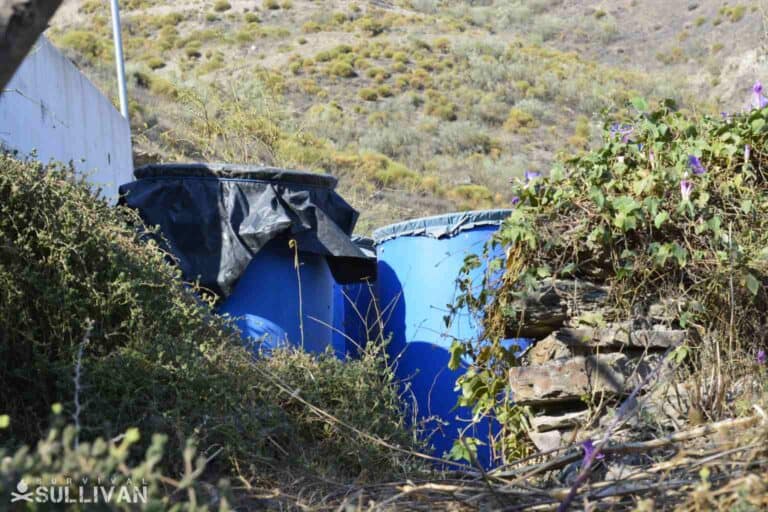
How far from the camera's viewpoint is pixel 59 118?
5785 millimetres

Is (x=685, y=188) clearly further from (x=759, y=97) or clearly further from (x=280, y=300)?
(x=280, y=300)

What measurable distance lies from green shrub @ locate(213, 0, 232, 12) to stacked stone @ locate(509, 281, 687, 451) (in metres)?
30.0

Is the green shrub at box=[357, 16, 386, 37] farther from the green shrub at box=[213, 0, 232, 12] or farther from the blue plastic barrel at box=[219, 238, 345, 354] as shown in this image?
the blue plastic barrel at box=[219, 238, 345, 354]

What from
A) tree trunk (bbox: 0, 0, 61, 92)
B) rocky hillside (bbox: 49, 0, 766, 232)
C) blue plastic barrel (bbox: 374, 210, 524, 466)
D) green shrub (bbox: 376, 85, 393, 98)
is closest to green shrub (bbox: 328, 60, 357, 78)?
rocky hillside (bbox: 49, 0, 766, 232)

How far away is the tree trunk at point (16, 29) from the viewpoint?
4.65ft

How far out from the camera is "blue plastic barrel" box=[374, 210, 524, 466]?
14.2 ft

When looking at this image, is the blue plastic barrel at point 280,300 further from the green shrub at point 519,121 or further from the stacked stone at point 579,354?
the green shrub at point 519,121

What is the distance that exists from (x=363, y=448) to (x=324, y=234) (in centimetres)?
133

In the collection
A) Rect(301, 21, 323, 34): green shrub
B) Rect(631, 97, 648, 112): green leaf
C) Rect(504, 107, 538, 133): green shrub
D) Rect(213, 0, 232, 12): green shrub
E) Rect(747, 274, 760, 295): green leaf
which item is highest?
Rect(213, 0, 232, 12): green shrub

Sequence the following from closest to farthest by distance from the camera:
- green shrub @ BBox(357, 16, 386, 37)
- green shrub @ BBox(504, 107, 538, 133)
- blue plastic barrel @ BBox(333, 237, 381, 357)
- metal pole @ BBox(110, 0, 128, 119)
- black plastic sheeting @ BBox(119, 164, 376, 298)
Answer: black plastic sheeting @ BBox(119, 164, 376, 298)
blue plastic barrel @ BBox(333, 237, 381, 357)
metal pole @ BBox(110, 0, 128, 119)
green shrub @ BBox(504, 107, 538, 133)
green shrub @ BBox(357, 16, 386, 37)

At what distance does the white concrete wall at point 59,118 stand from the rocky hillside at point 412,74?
2.89 meters

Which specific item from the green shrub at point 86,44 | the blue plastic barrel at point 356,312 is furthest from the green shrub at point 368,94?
the blue plastic barrel at point 356,312

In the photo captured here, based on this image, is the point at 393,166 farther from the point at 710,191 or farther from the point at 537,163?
the point at 710,191

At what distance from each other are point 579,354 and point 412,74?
77.5ft
